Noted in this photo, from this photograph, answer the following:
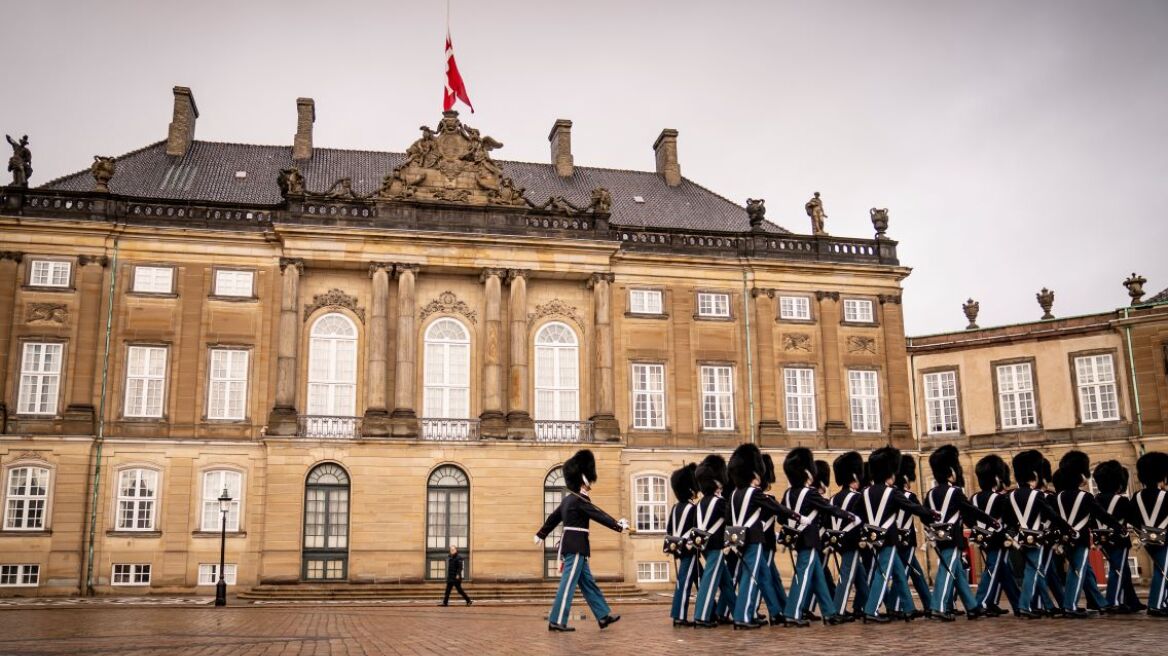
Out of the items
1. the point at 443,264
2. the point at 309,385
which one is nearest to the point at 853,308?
the point at 443,264

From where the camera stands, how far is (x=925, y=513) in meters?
15.6

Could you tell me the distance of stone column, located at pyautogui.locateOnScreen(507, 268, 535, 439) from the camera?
33312 mm

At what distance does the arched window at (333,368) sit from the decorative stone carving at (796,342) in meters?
14.6

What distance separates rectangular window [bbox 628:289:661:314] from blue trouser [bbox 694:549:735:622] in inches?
832

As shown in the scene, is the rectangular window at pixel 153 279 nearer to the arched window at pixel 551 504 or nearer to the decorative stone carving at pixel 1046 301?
the arched window at pixel 551 504

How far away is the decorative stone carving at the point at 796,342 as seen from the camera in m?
37.2

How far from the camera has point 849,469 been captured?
54.4 feet

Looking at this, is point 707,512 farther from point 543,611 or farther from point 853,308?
point 853,308

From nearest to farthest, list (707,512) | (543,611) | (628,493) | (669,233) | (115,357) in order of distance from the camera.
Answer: (707,512) → (543,611) → (115,357) → (628,493) → (669,233)

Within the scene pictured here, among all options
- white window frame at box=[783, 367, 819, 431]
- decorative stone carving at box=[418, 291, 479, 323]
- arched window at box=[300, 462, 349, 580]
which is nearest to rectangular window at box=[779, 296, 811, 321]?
white window frame at box=[783, 367, 819, 431]

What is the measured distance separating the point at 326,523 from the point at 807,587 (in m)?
19.6

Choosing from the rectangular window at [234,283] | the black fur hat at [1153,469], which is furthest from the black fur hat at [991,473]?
the rectangular window at [234,283]

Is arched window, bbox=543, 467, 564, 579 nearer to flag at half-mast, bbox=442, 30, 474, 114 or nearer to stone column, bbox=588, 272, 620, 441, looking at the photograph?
stone column, bbox=588, 272, 620, 441

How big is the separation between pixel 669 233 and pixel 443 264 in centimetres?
808
